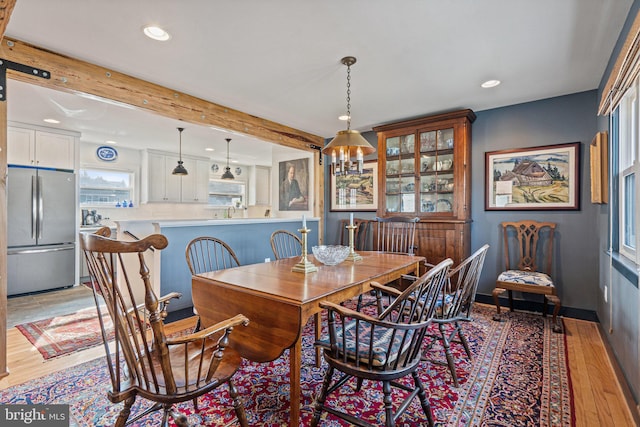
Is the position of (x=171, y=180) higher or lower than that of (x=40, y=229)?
higher

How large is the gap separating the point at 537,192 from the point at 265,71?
3.18m

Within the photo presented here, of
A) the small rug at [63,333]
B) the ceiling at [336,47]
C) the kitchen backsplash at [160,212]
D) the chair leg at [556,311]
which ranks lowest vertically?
the small rug at [63,333]

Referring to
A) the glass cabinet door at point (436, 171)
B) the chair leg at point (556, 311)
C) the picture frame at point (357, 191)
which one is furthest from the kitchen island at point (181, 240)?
the chair leg at point (556, 311)

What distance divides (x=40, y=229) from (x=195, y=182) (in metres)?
2.76

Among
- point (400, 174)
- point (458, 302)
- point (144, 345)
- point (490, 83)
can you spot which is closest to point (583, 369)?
point (458, 302)

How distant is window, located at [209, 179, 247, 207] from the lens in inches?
293

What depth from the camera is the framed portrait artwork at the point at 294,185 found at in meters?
5.39

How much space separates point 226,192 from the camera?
768cm

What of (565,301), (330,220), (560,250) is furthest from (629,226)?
(330,220)

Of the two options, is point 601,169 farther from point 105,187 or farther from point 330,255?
point 105,187

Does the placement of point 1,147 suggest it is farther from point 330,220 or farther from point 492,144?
point 492,144

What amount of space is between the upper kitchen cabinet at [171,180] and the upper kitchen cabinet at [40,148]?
4.36ft

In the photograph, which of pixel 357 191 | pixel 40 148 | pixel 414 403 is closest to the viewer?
pixel 414 403

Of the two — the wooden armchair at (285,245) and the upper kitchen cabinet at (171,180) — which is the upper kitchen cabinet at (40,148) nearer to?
the upper kitchen cabinet at (171,180)
